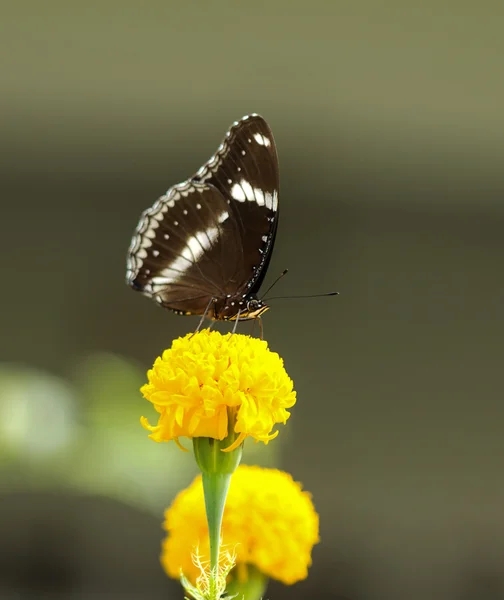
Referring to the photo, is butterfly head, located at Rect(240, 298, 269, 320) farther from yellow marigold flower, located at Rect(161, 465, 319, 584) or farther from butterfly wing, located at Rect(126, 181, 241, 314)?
yellow marigold flower, located at Rect(161, 465, 319, 584)

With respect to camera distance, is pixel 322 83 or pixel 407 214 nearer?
pixel 322 83

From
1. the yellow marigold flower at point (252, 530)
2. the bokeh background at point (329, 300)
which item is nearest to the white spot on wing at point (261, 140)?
the yellow marigold flower at point (252, 530)

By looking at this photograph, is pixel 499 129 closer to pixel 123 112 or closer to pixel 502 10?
pixel 502 10

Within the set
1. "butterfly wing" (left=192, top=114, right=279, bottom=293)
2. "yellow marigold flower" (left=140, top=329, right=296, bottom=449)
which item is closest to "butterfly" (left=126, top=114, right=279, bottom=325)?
"butterfly wing" (left=192, top=114, right=279, bottom=293)

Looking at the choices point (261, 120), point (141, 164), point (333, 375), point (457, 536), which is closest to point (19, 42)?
point (141, 164)

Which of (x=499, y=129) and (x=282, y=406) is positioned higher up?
(x=499, y=129)

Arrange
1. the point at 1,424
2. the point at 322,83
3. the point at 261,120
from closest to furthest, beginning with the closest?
the point at 261,120
the point at 1,424
the point at 322,83
